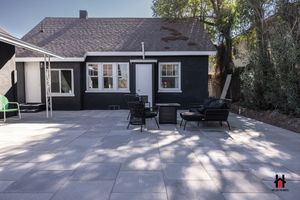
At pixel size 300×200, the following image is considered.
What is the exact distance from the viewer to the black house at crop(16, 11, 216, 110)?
14.0 m

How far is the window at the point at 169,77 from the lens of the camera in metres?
14.5

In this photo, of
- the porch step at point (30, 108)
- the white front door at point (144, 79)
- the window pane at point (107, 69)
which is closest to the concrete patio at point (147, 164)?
the porch step at point (30, 108)

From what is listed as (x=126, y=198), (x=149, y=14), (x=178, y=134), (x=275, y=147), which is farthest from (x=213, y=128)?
(x=149, y=14)

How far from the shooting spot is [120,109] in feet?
47.8

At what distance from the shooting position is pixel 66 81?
14.2 metres

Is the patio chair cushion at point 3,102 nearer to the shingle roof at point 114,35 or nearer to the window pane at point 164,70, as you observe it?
the shingle roof at point 114,35

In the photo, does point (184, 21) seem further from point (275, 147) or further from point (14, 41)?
point (275, 147)

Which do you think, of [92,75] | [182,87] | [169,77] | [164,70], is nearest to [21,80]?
[92,75]

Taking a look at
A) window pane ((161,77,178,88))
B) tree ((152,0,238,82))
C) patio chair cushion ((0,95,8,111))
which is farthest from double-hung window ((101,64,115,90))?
tree ((152,0,238,82))

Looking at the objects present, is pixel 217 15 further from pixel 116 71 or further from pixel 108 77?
pixel 108 77

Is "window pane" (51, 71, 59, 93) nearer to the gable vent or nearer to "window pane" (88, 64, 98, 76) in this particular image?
"window pane" (88, 64, 98, 76)

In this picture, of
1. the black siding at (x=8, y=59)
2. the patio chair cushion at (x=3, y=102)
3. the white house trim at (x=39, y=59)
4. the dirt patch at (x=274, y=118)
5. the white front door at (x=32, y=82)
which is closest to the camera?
the dirt patch at (x=274, y=118)

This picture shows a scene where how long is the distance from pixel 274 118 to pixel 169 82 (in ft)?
20.3

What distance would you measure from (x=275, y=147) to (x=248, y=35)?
29.4 feet
